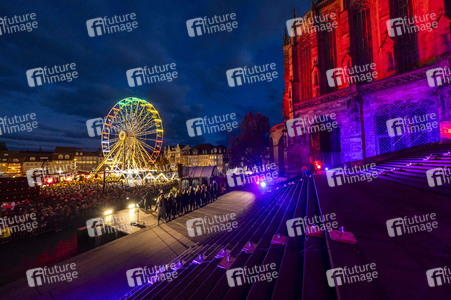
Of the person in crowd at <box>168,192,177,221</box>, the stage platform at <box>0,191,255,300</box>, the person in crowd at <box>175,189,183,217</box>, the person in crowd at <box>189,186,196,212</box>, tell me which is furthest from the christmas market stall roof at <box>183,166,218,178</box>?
the stage platform at <box>0,191,255,300</box>

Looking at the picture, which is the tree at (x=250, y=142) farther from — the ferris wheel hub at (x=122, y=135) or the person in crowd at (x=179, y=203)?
the person in crowd at (x=179, y=203)

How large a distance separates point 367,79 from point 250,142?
20649 millimetres

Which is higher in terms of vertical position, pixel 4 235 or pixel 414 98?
pixel 414 98

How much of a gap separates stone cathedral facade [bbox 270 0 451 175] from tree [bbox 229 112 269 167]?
1392 centimetres

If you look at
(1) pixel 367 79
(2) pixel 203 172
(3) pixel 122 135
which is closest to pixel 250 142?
(2) pixel 203 172

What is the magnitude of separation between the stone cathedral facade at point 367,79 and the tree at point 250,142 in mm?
13922

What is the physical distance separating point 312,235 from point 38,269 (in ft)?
28.7

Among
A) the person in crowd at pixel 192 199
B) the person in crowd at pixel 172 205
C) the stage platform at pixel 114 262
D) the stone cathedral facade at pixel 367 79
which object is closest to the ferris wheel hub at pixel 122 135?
the person in crowd at pixel 192 199

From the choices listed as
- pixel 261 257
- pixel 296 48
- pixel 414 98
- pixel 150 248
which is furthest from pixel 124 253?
pixel 296 48

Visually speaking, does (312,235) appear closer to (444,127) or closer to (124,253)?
(124,253)

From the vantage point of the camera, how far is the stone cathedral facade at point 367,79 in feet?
39.3

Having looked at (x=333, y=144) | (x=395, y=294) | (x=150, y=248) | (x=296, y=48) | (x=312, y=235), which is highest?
(x=296, y=48)

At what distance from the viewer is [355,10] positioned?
16.9 m

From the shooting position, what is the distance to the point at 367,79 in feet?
51.6
